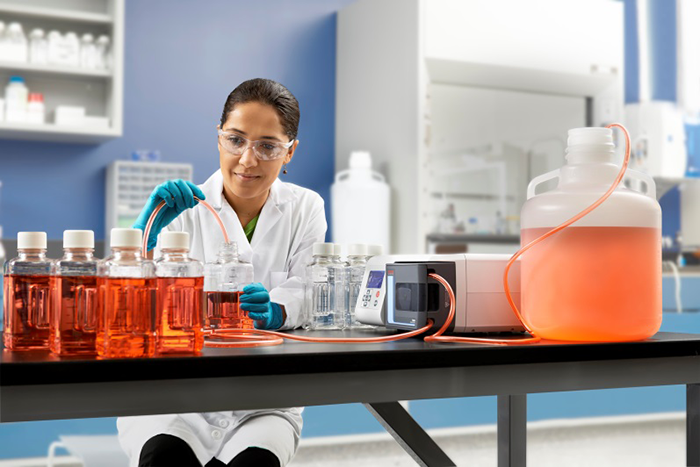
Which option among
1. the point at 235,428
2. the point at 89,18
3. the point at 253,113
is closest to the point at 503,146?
the point at 89,18

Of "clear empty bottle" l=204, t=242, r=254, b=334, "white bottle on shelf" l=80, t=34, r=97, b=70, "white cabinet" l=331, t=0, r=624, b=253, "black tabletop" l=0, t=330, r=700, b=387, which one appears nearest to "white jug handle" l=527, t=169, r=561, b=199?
"black tabletop" l=0, t=330, r=700, b=387

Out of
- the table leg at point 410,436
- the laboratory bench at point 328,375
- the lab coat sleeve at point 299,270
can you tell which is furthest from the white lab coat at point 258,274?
the laboratory bench at point 328,375

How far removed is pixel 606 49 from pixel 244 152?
2.79 metres

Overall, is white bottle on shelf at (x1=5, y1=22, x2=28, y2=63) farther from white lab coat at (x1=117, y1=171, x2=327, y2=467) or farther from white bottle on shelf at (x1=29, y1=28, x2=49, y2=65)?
white lab coat at (x1=117, y1=171, x2=327, y2=467)

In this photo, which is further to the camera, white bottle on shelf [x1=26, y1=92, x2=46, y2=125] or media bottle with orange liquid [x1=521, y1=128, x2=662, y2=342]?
white bottle on shelf [x1=26, y1=92, x2=46, y2=125]

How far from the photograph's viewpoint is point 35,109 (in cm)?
335

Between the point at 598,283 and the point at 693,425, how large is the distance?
0.32 meters

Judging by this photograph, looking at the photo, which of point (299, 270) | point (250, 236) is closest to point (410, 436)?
point (299, 270)

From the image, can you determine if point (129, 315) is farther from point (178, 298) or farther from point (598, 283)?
point (598, 283)

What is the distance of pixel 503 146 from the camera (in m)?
3.83

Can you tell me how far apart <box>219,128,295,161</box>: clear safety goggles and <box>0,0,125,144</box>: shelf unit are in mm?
1772

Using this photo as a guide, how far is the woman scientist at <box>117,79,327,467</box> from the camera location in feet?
4.65

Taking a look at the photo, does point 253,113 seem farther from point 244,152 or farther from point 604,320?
point 604,320

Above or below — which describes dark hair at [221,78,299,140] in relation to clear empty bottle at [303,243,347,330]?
above
